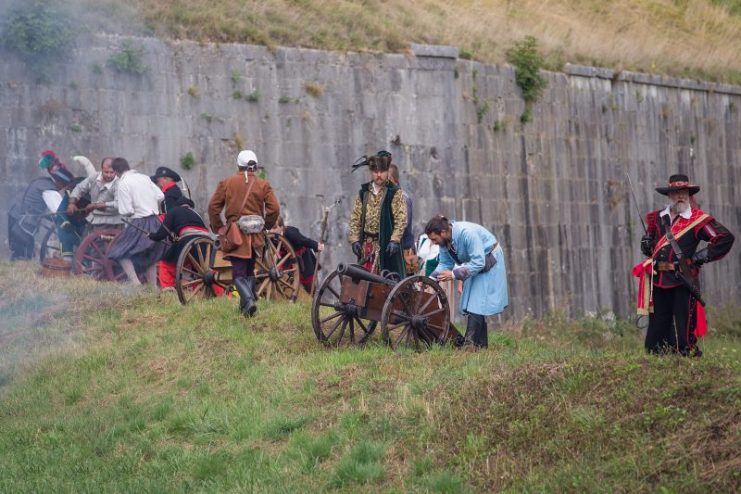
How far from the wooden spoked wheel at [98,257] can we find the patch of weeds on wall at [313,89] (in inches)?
180

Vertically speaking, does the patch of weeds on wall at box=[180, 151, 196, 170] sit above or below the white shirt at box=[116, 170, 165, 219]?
above

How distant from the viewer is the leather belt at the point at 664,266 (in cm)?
1218

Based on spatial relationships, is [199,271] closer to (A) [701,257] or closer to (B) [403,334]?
(B) [403,334]

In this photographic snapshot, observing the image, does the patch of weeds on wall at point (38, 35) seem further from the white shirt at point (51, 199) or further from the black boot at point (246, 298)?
the black boot at point (246, 298)

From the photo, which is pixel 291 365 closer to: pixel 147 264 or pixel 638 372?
pixel 638 372

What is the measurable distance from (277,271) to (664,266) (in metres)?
4.64

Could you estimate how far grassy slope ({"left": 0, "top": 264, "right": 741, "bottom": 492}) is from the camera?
316 inches

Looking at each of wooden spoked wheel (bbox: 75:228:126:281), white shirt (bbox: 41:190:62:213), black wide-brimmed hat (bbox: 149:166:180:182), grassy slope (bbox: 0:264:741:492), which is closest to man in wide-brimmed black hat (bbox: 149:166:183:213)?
black wide-brimmed hat (bbox: 149:166:180:182)

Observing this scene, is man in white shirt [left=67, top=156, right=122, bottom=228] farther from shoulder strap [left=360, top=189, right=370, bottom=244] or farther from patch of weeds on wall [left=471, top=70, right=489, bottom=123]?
patch of weeds on wall [left=471, top=70, right=489, bottom=123]

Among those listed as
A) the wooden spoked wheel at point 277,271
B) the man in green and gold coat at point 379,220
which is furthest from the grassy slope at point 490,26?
the man in green and gold coat at point 379,220

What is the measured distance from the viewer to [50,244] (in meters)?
17.5

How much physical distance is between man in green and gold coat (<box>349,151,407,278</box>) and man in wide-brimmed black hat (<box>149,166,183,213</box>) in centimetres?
391

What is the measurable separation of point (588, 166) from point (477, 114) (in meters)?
3.02

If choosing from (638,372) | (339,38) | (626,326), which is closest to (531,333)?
(626,326)
